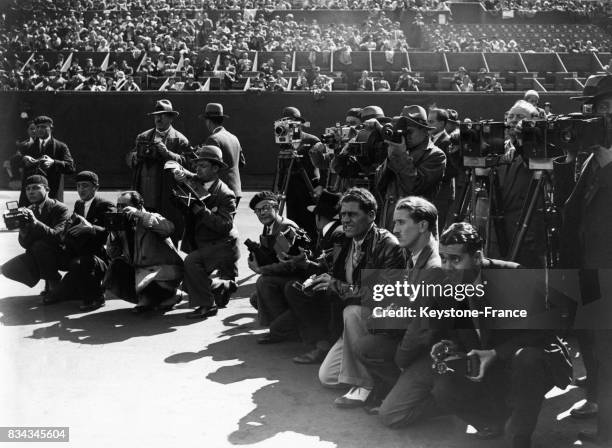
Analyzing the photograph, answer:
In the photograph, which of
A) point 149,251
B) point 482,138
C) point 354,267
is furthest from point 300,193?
point 354,267

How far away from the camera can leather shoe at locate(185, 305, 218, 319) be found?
7.09m

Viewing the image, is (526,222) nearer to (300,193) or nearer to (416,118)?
(416,118)

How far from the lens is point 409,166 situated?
5918 millimetres

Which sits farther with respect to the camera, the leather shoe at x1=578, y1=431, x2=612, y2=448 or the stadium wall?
the stadium wall

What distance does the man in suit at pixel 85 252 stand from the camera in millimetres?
7434

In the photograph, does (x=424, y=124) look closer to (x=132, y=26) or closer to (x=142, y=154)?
(x=142, y=154)

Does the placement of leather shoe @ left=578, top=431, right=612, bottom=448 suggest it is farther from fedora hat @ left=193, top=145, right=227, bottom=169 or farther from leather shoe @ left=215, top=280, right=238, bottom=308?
fedora hat @ left=193, top=145, right=227, bottom=169

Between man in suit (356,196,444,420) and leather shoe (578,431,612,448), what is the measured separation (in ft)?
2.66

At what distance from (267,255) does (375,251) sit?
1.61 m

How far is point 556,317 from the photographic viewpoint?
415cm

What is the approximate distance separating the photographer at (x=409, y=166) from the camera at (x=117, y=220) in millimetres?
2464

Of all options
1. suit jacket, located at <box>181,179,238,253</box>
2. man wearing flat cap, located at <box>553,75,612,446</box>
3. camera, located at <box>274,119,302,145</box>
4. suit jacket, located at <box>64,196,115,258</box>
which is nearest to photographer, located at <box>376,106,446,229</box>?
suit jacket, located at <box>181,179,238,253</box>

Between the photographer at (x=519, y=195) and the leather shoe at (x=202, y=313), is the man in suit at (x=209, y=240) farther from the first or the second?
the photographer at (x=519, y=195)

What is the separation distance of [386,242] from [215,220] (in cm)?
235
